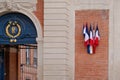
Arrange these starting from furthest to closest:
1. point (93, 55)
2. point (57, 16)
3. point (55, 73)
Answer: point (57, 16) → point (93, 55) → point (55, 73)

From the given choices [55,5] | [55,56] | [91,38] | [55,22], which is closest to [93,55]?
[91,38]

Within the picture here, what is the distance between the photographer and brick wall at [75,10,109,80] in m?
14.8

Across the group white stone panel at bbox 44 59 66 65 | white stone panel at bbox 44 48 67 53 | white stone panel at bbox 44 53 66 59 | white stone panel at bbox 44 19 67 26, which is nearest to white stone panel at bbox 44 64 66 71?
white stone panel at bbox 44 59 66 65

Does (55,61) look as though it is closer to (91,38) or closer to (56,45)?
(56,45)

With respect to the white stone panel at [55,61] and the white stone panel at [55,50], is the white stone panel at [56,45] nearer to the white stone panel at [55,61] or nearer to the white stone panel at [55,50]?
the white stone panel at [55,50]

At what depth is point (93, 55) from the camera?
14891mm

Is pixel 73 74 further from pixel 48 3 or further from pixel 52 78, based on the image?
pixel 48 3

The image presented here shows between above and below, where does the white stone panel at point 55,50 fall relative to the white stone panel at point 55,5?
below

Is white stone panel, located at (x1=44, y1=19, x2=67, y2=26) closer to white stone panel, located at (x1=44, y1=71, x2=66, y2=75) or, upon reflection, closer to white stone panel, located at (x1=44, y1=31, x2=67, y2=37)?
white stone panel, located at (x1=44, y1=31, x2=67, y2=37)

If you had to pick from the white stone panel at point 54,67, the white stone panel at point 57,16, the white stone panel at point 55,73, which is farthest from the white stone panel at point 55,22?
the white stone panel at point 55,73

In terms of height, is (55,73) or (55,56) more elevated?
(55,56)

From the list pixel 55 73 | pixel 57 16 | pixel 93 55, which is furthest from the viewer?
pixel 57 16

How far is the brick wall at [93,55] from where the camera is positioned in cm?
1484

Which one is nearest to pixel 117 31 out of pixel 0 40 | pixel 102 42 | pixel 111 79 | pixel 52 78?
pixel 102 42
